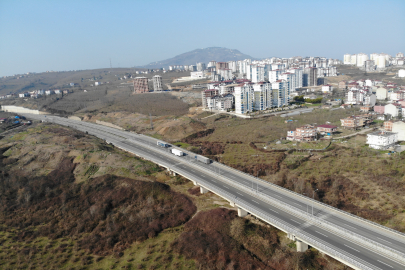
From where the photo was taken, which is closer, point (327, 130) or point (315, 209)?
point (315, 209)

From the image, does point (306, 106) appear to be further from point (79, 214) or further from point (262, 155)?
point (79, 214)

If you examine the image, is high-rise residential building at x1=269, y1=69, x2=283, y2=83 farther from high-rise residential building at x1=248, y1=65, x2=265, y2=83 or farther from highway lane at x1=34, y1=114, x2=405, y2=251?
highway lane at x1=34, y1=114, x2=405, y2=251

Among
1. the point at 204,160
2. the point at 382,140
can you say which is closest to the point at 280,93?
the point at 382,140

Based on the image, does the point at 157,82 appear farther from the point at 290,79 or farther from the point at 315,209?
the point at 315,209

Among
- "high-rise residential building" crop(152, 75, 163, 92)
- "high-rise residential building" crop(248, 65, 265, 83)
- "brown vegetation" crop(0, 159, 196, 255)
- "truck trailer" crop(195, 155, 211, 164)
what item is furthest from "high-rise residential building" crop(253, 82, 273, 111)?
"high-rise residential building" crop(152, 75, 163, 92)

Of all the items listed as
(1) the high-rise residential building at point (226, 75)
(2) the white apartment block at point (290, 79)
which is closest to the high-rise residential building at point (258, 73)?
(2) the white apartment block at point (290, 79)

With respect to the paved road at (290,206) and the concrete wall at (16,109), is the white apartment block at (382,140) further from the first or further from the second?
the concrete wall at (16,109)
